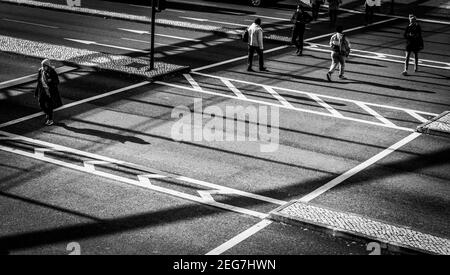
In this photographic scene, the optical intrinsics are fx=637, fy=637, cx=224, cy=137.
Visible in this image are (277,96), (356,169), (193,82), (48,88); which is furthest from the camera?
(193,82)

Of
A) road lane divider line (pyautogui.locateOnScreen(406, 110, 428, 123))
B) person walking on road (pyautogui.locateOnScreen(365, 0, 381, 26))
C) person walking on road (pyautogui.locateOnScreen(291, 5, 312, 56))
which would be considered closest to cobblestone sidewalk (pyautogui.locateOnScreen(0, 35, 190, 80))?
person walking on road (pyautogui.locateOnScreen(291, 5, 312, 56))

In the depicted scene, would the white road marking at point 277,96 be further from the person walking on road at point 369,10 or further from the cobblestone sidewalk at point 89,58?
the person walking on road at point 369,10

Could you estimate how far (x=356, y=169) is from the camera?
46.3 feet

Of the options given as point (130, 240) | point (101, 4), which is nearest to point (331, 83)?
point (130, 240)

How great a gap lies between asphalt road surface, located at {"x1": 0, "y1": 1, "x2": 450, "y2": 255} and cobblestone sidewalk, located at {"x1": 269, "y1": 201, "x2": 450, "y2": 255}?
20cm

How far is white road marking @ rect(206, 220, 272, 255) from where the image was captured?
10173 millimetres

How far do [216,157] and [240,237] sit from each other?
13.2 ft

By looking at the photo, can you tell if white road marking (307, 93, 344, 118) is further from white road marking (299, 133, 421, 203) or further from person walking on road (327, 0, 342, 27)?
person walking on road (327, 0, 342, 27)

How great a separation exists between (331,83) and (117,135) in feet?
28.8

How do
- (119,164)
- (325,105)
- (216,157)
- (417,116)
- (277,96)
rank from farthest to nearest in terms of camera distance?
(277,96), (325,105), (417,116), (216,157), (119,164)

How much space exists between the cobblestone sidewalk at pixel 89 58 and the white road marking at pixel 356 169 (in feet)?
28.2

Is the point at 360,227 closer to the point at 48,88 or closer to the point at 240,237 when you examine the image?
the point at 240,237

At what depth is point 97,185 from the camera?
12.6 metres

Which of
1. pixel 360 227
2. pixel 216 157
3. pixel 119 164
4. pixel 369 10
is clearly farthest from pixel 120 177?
pixel 369 10
